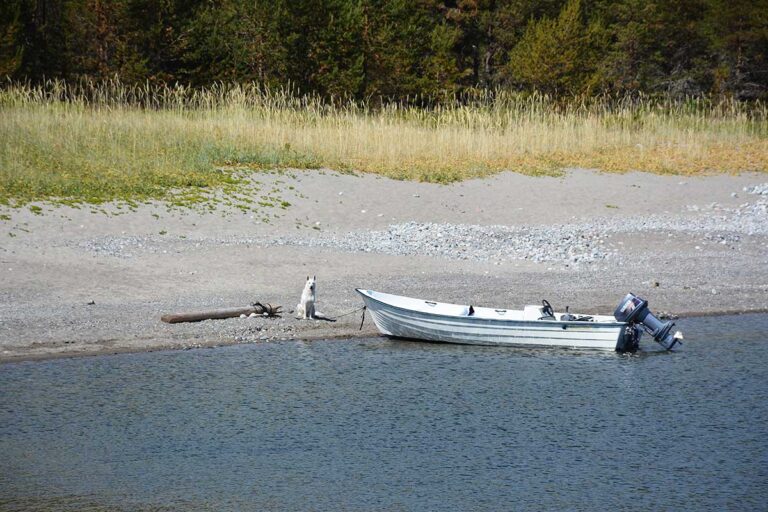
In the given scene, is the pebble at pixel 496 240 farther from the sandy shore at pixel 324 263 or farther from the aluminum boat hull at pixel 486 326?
the aluminum boat hull at pixel 486 326

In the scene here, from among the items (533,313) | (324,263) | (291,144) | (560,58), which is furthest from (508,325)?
(560,58)

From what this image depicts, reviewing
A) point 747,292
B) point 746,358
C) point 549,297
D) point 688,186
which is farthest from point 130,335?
point 688,186

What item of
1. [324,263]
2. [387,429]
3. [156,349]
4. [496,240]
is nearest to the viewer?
[387,429]

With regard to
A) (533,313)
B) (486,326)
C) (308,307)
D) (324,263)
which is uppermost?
(533,313)

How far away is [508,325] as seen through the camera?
1648cm

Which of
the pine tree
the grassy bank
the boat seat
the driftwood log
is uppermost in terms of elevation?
the pine tree

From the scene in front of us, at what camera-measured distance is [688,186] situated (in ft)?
102

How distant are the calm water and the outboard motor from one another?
1.07ft

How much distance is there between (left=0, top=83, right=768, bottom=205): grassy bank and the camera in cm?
2538

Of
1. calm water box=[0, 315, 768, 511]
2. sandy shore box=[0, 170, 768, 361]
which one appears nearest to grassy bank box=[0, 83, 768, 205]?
sandy shore box=[0, 170, 768, 361]

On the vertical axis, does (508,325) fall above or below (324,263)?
above

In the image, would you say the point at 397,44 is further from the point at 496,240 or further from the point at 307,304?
the point at 307,304

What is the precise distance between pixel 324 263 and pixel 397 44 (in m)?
28.8

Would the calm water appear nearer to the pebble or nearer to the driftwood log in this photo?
the driftwood log
